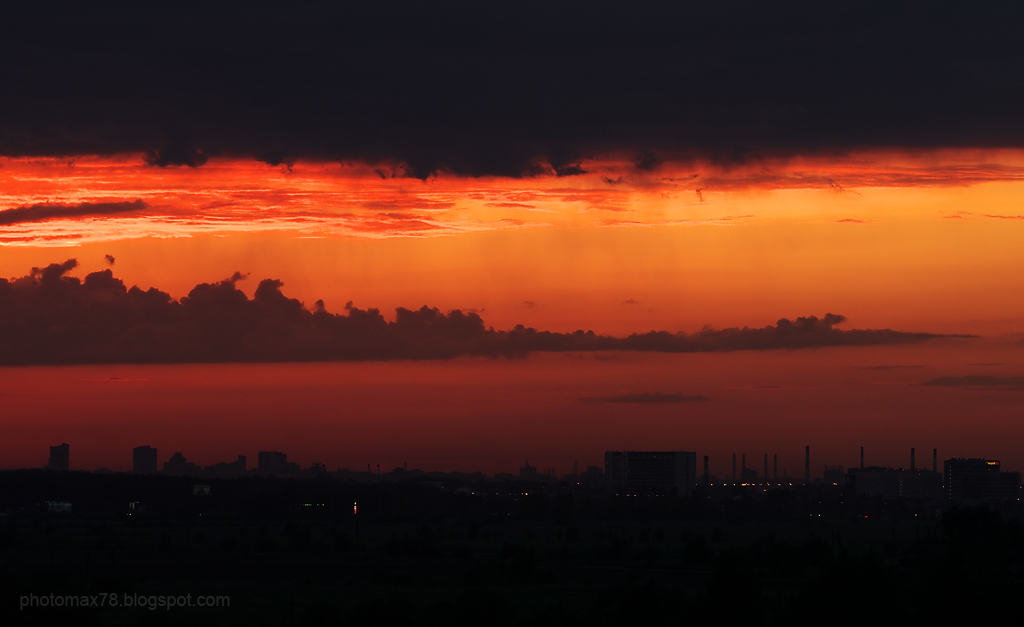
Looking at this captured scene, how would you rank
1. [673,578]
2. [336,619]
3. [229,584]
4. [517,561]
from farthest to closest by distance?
[517,561] < [673,578] < [229,584] < [336,619]

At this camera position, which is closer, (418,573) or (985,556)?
(985,556)

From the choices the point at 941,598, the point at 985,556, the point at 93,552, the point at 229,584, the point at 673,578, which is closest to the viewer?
the point at 941,598

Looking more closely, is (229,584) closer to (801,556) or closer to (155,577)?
(155,577)

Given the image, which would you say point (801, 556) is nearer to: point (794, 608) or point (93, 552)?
point (794, 608)

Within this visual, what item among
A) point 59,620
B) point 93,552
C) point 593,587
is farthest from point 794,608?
point 93,552

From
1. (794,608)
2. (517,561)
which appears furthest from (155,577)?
(794,608)

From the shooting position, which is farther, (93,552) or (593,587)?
(93,552)

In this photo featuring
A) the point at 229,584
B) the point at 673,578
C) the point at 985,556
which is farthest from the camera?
the point at 673,578

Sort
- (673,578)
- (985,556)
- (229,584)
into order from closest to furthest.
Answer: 1. (985,556)
2. (229,584)
3. (673,578)

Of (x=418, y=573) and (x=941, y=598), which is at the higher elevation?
(x=941, y=598)
